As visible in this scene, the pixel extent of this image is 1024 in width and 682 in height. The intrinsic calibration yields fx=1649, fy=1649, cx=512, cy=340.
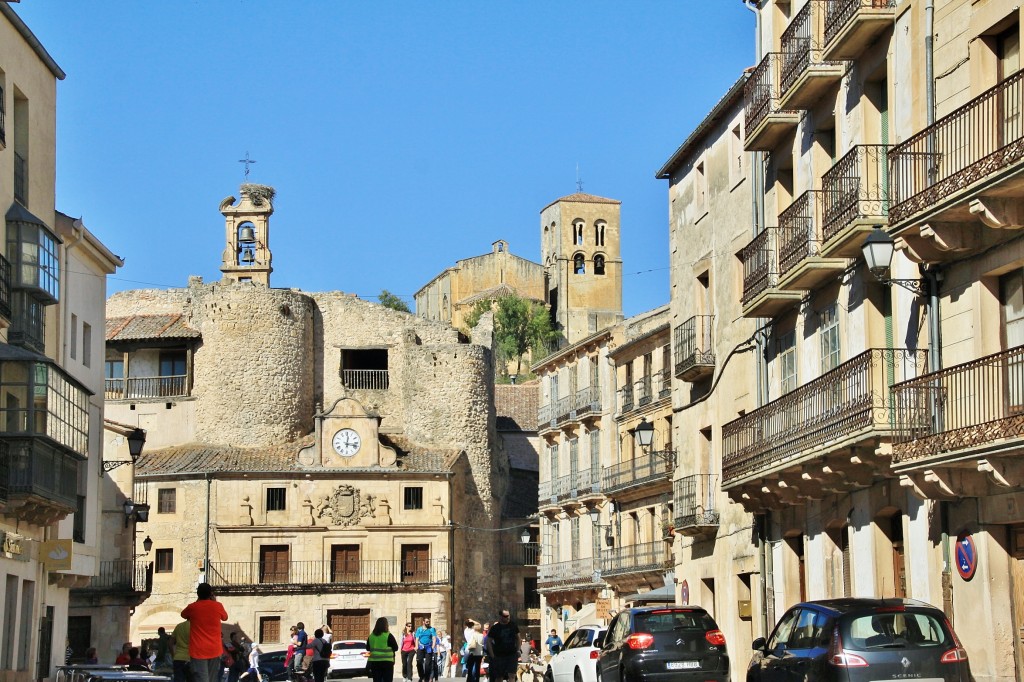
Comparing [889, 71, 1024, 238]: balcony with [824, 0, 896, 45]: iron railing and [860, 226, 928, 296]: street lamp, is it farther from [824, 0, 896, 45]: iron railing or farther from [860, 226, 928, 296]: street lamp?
[824, 0, 896, 45]: iron railing

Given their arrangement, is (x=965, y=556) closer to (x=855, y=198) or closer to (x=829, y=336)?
(x=855, y=198)

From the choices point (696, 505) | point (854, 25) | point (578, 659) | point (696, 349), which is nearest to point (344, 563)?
point (696, 505)

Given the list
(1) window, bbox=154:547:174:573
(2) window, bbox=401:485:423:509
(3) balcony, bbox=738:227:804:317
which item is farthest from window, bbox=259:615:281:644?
(3) balcony, bbox=738:227:804:317

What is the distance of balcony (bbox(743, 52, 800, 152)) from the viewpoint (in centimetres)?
2700

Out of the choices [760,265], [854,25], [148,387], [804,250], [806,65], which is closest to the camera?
[854,25]

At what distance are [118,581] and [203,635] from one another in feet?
129

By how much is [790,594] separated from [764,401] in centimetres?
343

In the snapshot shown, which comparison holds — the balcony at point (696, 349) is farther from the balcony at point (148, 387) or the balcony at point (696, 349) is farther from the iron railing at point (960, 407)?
the balcony at point (148, 387)

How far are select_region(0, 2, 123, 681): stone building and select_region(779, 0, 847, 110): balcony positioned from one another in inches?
497

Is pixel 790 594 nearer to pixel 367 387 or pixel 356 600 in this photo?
pixel 356 600

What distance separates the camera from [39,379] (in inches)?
1030

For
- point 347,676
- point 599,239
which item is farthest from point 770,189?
point 599,239

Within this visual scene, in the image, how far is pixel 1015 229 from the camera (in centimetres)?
1838

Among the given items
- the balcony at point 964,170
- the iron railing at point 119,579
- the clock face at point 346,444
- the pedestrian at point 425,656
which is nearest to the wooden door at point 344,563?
the clock face at point 346,444
